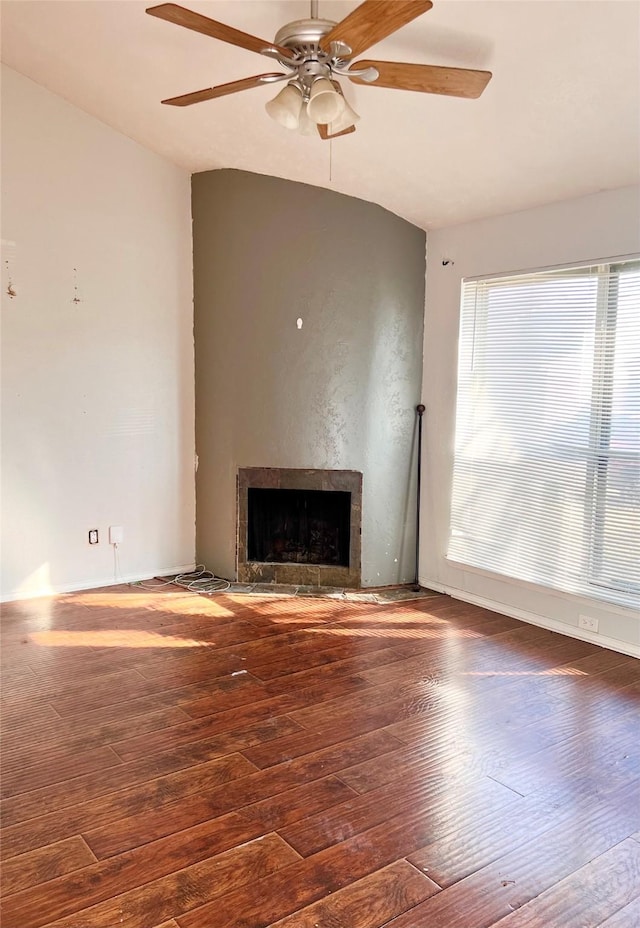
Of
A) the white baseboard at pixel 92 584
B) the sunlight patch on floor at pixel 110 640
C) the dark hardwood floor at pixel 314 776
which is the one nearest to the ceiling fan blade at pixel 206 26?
the dark hardwood floor at pixel 314 776

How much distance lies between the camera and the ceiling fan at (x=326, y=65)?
2.04 m

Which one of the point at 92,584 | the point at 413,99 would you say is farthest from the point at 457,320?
the point at 92,584

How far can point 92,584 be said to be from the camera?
4539 millimetres

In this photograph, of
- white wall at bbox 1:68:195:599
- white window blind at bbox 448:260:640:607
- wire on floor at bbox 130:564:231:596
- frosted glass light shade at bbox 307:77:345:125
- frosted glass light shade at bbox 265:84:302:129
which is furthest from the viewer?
wire on floor at bbox 130:564:231:596

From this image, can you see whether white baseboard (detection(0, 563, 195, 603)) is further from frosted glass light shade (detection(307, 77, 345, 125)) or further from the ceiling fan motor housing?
the ceiling fan motor housing

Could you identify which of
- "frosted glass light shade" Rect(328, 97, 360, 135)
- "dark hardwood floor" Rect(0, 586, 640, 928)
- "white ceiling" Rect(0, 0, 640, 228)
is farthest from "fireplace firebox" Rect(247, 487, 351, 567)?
"frosted glass light shade" Rect(328, 97, 360, 135)

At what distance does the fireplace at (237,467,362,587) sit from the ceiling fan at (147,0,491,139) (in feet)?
8.17

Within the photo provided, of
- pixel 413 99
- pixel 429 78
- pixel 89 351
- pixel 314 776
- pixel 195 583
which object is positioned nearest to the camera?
pixel 429 78

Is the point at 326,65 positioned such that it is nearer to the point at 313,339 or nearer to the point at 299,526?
the point at 313,339

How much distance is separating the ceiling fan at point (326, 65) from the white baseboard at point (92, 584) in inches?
122

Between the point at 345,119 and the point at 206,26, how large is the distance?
0.63m

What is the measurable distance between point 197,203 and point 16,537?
2.56 m

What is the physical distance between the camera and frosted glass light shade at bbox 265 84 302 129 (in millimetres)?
2471

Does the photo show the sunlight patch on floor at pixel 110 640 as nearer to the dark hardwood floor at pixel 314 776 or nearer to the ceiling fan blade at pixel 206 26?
the dark hardwood floor at pixel 314 776
